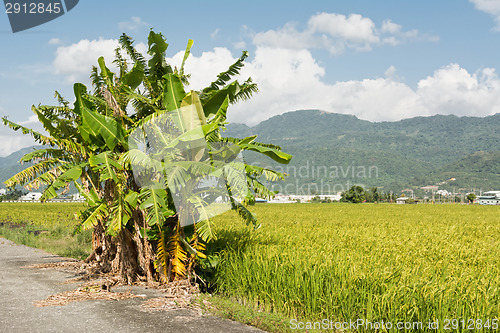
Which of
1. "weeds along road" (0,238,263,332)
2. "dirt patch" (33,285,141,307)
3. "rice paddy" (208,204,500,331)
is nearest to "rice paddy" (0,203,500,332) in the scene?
"rice paddy" (208,204,500,331)

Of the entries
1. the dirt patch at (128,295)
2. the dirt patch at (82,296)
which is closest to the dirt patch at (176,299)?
the dirt patch at (128,295)

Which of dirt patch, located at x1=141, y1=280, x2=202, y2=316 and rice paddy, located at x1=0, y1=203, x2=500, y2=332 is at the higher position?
rice paddy, located at x1=0, y1=203, x2=500, y2=332

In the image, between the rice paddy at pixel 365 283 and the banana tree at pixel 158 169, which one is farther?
the banana tree at pixel 158 169

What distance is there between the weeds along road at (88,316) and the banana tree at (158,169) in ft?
3.86

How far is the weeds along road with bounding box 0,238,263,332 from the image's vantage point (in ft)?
20.4

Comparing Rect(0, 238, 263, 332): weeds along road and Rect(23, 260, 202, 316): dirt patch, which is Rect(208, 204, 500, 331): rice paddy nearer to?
Rect(23, 260, 202, 316): dirt patch

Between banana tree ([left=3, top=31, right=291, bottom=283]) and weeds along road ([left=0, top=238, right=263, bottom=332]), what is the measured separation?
118 centimetres

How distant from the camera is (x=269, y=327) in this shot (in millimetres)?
6207

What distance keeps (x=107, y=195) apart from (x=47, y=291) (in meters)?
2.44

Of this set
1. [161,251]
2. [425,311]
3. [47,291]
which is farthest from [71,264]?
[425,311]

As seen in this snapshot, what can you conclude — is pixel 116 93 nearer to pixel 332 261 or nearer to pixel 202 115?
pixel 202 115

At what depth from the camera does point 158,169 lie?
8.09 metres

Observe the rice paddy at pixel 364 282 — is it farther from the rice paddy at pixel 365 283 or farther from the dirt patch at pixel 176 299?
the dirt patch at pixel 176 299

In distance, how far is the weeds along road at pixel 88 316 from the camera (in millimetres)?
6203
